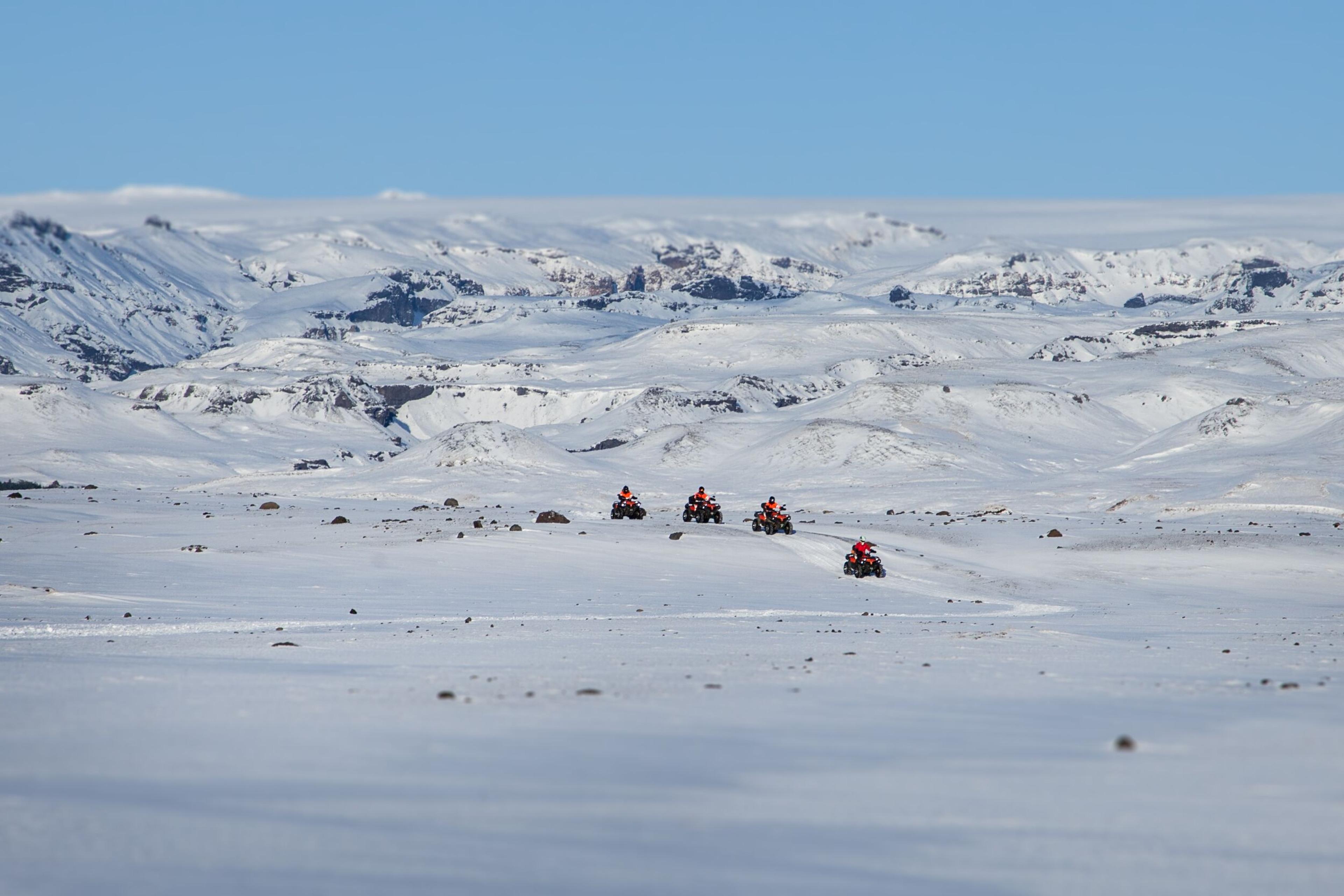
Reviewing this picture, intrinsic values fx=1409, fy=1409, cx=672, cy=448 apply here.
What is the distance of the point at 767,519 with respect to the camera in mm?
51094

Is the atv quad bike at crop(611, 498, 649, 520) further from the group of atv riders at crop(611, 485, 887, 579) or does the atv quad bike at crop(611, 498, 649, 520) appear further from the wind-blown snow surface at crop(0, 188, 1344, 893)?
the wind-blown snow surface at crop(0, 188, 1344, 893)

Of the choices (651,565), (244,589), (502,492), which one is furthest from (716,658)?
(502,492)

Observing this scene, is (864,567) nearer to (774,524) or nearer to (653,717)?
(774,524)

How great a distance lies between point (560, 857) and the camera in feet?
26.1

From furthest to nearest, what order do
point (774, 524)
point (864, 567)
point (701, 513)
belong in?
point (701, 513) < point (774, 524) < point (864, 567)

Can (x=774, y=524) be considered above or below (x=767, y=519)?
below

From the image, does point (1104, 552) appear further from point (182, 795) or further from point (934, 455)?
point (934, 455)

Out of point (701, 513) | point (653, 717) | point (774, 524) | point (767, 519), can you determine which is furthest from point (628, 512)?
point (653, 717)

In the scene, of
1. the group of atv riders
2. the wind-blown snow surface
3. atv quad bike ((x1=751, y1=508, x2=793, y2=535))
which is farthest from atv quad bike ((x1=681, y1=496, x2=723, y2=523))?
the wind-blown snow surface

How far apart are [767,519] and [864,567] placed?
9.80 m

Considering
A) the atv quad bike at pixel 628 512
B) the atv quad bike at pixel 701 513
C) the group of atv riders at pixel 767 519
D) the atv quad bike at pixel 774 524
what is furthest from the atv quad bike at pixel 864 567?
the atv quad bike at pixel 628 512

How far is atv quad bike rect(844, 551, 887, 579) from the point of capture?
41594 millimetres

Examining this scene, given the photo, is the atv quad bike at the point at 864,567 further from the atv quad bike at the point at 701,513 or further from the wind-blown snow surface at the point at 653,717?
the atv quad bike at the point at 701,513

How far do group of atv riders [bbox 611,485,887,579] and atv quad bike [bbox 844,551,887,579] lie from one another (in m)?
0.01
